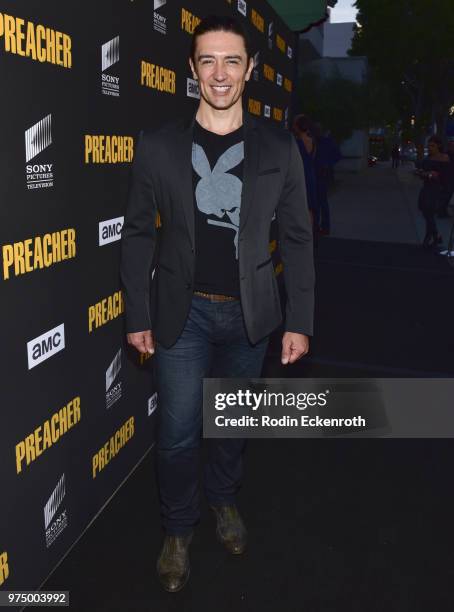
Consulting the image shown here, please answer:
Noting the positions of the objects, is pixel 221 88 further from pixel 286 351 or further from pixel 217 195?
pixel 286 351

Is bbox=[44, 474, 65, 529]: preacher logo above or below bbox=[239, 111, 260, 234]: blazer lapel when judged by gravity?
below

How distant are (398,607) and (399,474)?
50.2 inches

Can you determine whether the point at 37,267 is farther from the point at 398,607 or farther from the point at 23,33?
the point at 398,607

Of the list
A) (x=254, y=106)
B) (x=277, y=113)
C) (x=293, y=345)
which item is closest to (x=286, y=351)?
(x=293, y=345)

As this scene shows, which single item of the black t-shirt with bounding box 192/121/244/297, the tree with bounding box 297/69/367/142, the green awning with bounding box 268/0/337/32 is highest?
the tree with bounding box 297/69/367/142

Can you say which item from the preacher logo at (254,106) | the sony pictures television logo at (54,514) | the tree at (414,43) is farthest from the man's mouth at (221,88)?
the tree at (414,43)

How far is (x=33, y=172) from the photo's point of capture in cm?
257

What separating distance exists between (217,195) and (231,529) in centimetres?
160

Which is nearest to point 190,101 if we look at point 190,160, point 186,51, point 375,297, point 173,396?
point 186,51

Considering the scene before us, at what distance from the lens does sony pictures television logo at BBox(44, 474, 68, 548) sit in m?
2.94

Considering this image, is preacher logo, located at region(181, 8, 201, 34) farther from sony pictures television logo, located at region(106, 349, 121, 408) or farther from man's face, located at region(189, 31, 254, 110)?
sony pictures television logo, located at region(106, 349, 121, 408)

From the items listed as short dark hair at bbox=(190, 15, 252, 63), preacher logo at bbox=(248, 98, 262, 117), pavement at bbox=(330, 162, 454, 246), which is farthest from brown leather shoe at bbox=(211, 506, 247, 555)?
pavement at bbox=(330, 162, 454, 246)

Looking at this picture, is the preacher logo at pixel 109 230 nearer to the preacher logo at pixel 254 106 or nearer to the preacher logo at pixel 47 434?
the preacher logo at pixel 47 434

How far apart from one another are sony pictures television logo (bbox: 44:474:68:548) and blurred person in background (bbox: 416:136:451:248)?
10.7 m
